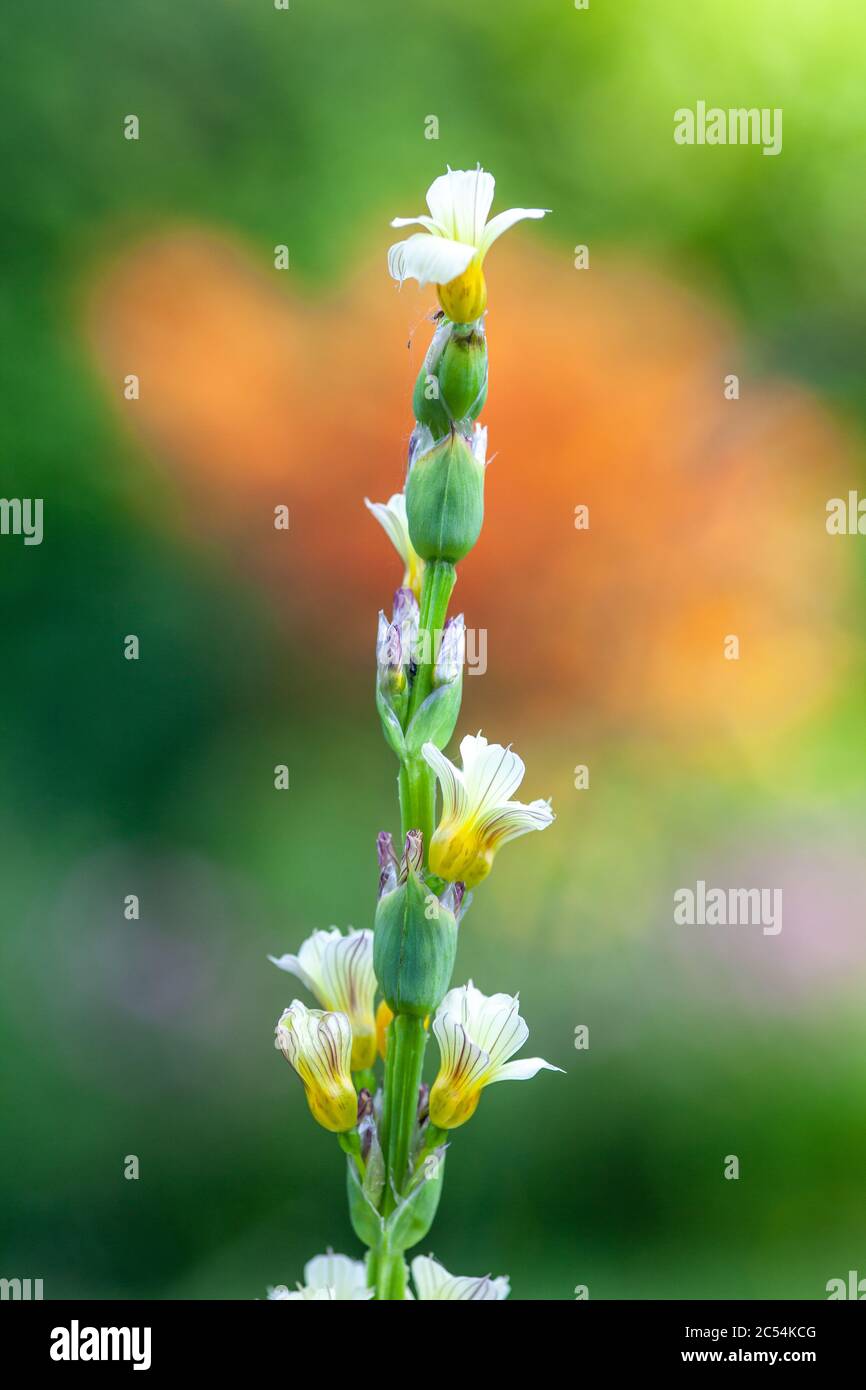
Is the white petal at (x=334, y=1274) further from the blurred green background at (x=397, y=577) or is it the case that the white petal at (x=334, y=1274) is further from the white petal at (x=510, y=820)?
the blurred green background at (x=397, y=577)

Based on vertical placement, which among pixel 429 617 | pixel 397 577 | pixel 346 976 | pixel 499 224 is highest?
pixel 397 577

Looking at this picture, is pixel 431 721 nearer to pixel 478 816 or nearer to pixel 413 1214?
pixel 478 816

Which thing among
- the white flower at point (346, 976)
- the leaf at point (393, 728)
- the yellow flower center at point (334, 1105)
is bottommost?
the yellow flower center at point (334, 1105)

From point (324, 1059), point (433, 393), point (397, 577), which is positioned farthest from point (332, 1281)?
point (397, 577)

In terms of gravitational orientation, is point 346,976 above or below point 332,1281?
above

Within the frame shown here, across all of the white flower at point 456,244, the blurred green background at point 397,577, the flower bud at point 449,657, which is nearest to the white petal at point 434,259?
the white flower at point 456,244

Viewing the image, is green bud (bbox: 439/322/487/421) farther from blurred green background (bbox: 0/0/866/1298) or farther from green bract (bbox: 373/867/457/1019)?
blurred green background (bbox: 0/0/866/1298)
